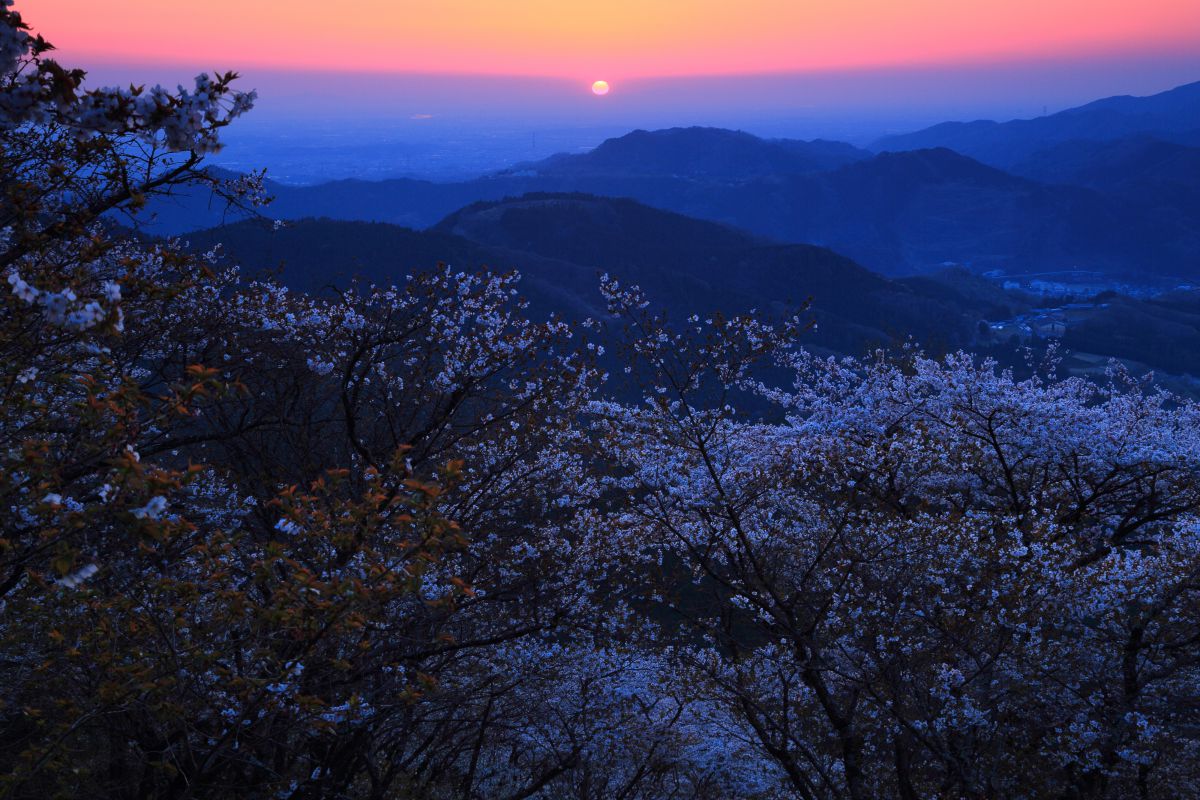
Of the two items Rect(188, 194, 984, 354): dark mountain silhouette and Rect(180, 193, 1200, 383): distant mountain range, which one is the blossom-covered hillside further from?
Rect(188, 194, 984, 354): dark mountain silhouette

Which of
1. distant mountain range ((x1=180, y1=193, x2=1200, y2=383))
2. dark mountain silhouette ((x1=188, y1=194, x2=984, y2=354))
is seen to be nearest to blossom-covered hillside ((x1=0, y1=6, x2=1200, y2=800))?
distant mountain range ((x1=180, y1=193, x2=1200, y2=383))

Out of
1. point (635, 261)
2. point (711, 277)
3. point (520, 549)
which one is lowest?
point (711, 277)

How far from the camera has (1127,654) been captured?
31.6 ft

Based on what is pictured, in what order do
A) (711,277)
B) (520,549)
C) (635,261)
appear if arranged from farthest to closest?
1. (635,261)
2. (711,277)
3. (520,549)

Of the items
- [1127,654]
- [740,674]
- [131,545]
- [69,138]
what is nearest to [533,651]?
[740,674]

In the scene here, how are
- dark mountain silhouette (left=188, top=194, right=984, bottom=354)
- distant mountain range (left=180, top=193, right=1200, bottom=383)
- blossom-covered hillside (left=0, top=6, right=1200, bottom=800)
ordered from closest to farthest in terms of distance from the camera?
blossom-covered hillside (left=0, top=6, right=1200, bottom=800), dark mountain silhouette (left=188, top=194, right=984, bottom=354), distant mountain range (left=180, top=193, right=1200, bottom=383)

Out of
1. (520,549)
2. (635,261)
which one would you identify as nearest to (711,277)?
(635,261)

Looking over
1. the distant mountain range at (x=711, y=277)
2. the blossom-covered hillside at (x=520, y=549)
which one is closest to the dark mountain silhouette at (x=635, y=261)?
the distant mountain range at (x=711, y=277)

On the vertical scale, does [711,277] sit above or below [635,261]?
below

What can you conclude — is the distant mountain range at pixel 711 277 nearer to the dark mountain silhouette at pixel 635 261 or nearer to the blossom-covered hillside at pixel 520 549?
the dark mountain silhouette at pixel 635 261

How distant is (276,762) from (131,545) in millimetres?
2388

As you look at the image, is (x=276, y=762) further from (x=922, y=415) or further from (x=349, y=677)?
(x=922, y=415)

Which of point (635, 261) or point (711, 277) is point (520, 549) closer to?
point (711, 277)

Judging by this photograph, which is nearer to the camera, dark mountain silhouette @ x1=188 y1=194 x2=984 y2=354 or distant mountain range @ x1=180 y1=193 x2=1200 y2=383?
dark mountain silhouette @ x1=188 y1=194 x2=984 y2=354
